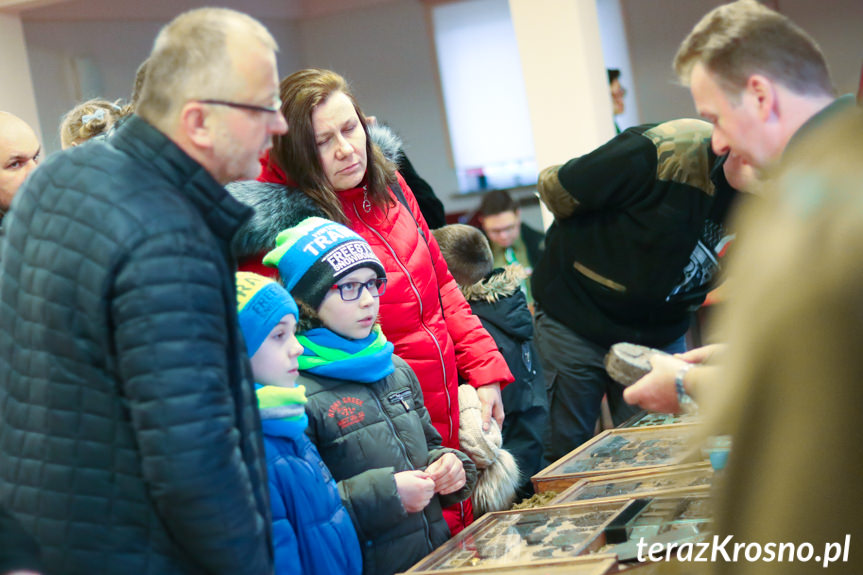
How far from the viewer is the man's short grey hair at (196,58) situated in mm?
1436

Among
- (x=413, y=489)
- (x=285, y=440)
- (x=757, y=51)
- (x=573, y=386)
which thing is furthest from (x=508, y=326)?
(x=757, y=51)

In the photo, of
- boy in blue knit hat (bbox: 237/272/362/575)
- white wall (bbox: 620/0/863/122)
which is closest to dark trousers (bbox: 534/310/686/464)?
boy in blue knit hat (bbox: 237/272/362/575)

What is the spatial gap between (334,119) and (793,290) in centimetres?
168

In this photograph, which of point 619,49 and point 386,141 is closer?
point 386,141

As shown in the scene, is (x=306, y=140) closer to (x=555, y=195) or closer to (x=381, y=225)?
(x=381, y=225)

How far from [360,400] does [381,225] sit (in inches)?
23.3

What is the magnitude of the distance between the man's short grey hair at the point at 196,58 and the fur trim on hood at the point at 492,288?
7.28 ft

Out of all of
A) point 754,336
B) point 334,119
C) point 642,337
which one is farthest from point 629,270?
point 754,336

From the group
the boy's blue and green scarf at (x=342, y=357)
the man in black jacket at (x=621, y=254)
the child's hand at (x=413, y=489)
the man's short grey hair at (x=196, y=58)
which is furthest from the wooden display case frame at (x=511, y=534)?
the man in black jacket at (x=621, y=254)

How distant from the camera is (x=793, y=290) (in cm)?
96

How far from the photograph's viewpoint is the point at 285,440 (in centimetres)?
199

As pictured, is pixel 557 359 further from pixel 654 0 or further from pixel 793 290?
pixel 654 0

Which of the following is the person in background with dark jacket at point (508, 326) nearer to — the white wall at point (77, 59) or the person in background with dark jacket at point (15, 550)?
the person in background with dark jacket at point (15, 550)

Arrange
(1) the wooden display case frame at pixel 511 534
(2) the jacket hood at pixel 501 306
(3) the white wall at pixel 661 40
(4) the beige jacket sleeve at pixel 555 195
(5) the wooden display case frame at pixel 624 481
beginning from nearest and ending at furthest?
(1) the wooden display case frame at pixel 511 534, (5) the wooden display case frame at pixel 624 481, (4) the beige jacket sleeve at pixel 555 195, (2) the jacket hood at pixel 501 306, (3) the white wall at pixel 661 40
